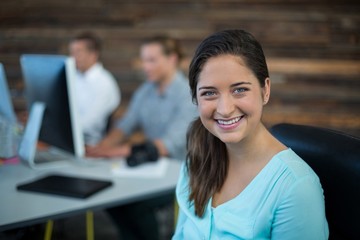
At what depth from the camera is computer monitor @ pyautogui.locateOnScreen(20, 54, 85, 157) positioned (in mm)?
1938

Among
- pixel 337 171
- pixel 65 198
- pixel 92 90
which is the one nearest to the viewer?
pixel 337 171

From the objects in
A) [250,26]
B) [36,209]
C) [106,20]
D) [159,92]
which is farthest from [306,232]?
[106,20]

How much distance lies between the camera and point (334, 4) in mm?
3877

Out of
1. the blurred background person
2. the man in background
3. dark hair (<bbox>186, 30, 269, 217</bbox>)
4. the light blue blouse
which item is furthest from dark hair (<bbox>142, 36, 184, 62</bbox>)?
the light blue blouse

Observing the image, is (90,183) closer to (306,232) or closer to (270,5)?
(306,232)

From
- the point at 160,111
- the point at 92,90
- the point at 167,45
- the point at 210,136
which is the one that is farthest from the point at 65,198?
the point at 92,90

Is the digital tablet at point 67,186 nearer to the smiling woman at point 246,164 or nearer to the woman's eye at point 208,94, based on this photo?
the smiling woman at point 246,164

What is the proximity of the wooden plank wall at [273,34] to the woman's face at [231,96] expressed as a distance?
2.87 meters

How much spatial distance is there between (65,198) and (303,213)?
99 cm

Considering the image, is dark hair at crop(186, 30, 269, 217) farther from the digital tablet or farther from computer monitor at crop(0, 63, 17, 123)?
computer monitor at crop(0, 63, 17, 123)

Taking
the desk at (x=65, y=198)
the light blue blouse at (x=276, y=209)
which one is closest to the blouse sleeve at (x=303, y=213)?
the light blue blouse at (x=276, y=209)

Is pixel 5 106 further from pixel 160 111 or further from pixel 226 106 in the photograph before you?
pixel 226 106

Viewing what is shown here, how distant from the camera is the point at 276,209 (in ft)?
3.67

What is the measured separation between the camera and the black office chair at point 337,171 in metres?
1.11
